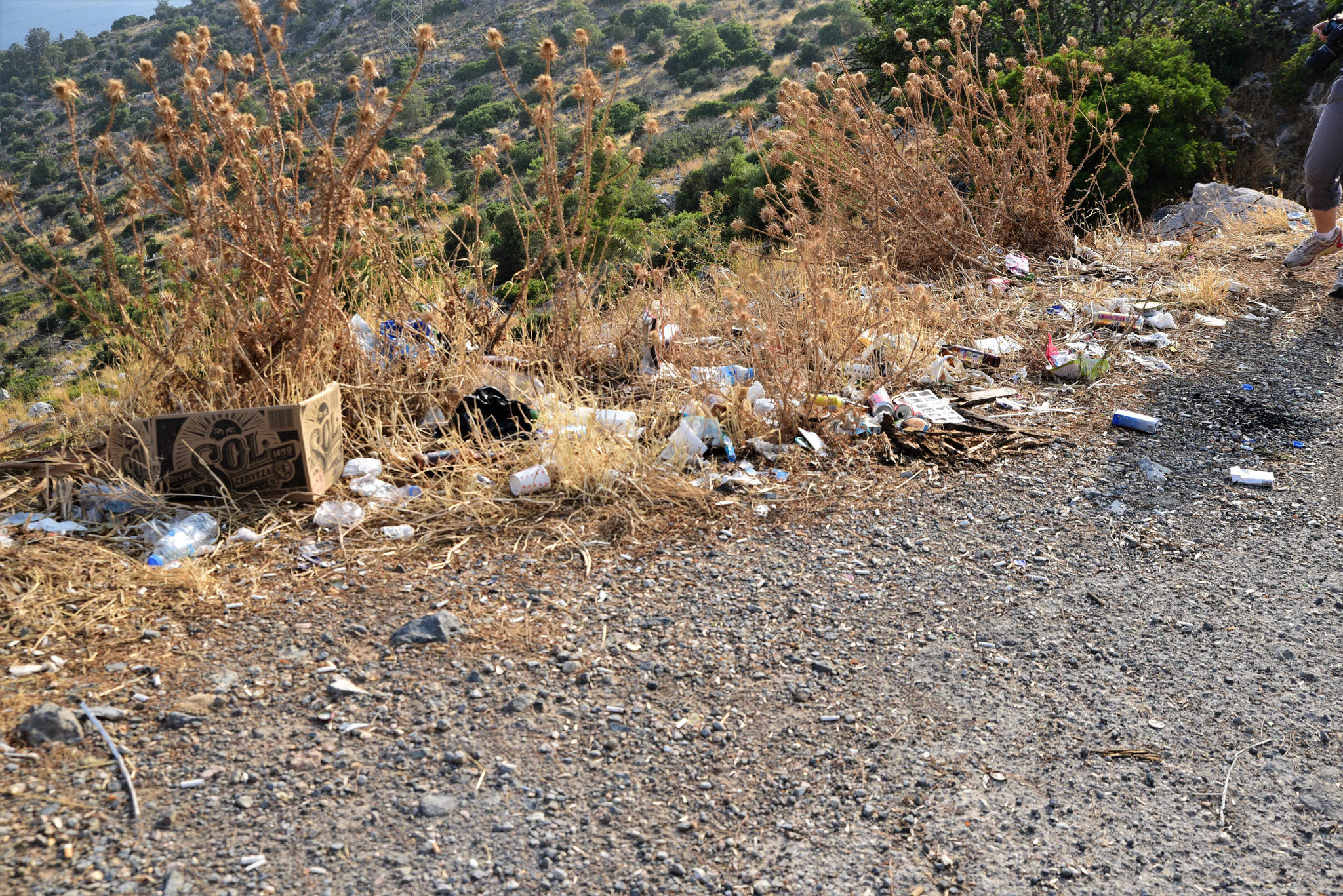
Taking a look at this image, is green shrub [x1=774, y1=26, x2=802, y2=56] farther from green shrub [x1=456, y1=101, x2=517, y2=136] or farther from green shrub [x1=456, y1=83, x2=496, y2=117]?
green shrub [x1=456, y1=83, x2=496, y2=117]

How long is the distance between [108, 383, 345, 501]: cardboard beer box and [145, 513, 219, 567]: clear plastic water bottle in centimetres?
13

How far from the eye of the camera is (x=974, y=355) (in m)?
4.24

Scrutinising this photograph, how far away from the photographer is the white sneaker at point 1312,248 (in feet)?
16.2

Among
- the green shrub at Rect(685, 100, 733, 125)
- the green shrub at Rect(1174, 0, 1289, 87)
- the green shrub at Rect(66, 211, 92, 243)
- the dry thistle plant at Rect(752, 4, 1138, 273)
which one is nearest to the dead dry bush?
the dry thistle plant at Rect(752, 4, 1138, 273)

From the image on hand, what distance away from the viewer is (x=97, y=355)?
6914 millimetres

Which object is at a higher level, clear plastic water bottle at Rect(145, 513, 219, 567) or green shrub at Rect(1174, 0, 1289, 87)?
green shrub at Rect(1174, 0, 1289, 87)

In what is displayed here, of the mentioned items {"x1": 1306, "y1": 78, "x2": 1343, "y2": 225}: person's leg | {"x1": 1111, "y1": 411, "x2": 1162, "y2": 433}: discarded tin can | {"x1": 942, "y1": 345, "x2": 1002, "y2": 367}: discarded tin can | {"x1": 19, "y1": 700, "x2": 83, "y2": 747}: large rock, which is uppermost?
{"x1": 1306, "y1": 78, "x2": 1343, "y2": 225}: person's leg

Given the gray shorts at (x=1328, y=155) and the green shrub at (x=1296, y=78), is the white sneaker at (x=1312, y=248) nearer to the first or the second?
the gray shorts at (x=1328, y=155)

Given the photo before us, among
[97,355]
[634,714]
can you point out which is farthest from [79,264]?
[634,714]

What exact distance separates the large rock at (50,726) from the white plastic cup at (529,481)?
1395 mm

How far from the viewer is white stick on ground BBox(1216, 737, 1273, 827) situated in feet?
5.66

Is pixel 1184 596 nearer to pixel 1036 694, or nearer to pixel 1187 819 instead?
pixel 1036 694

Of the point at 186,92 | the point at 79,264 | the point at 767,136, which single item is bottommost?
the point at 79,264

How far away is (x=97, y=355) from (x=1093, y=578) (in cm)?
716
